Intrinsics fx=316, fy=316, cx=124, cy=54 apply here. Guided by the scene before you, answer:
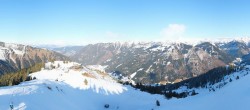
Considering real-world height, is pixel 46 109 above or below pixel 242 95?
below

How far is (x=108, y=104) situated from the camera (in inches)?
4727

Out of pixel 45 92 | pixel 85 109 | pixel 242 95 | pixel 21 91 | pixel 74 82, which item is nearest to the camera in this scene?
pixel 242 95

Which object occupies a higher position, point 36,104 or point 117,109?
point 36,104

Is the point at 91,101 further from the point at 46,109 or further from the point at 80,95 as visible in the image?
the point at 46,109

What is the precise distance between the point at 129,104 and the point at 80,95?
18961mm

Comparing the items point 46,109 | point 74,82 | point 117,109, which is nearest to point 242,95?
point 46,109

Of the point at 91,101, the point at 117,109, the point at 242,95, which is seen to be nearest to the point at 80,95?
the point at 91,101

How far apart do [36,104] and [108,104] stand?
5359cm

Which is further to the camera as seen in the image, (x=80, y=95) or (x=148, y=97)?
(x=148, y=97)

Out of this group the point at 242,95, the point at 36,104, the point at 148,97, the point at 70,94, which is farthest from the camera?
the point at 148,97

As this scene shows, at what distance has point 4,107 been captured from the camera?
58.2m

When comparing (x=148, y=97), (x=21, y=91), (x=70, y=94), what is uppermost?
(x=21, y=91)

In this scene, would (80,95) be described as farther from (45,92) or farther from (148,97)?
(148,97)

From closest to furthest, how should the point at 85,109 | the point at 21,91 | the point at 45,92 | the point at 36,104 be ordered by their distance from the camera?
the point at 36,104, the point at 21,91, the point at 45,92, the point at 85,109
